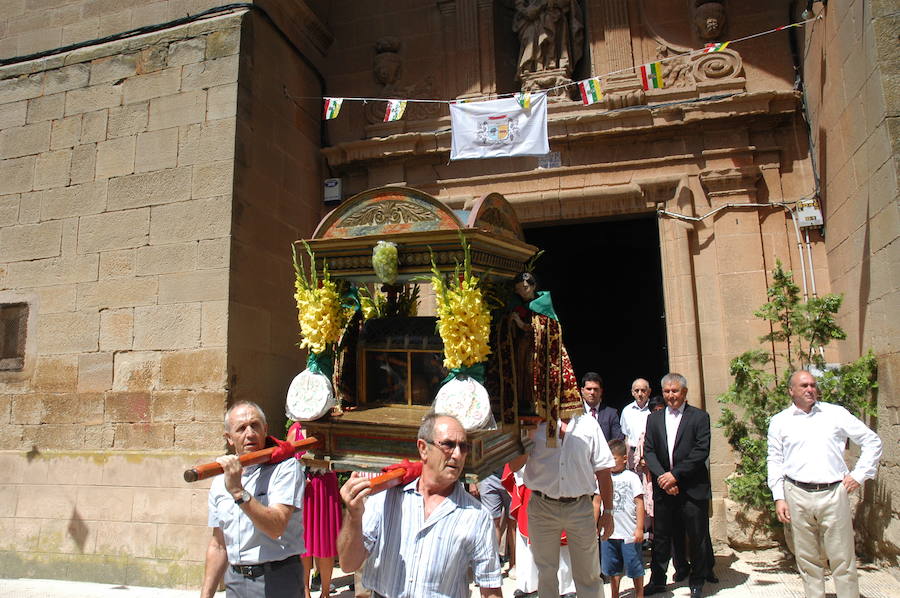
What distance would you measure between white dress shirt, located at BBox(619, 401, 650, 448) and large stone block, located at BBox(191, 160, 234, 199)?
4.42 meters

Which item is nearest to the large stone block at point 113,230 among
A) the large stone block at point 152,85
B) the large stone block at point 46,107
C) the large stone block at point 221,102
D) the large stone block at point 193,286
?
the large stone block at point 193,286

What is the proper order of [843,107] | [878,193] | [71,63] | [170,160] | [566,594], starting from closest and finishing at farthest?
[566,594], [878,193], [843,107], [170,160], [71,63]

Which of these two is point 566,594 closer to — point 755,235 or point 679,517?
point 679,517

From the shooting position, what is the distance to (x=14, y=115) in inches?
280

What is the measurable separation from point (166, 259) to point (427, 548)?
4.92 meters

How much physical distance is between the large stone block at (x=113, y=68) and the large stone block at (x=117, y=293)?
224cm

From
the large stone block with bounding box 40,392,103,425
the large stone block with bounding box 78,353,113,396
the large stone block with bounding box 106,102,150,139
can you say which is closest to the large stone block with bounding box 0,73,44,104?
the large stone block with bounding box 106,102,150,139

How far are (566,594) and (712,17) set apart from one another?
6.22 m

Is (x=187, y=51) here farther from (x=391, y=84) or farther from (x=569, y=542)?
(x=569, y=542)

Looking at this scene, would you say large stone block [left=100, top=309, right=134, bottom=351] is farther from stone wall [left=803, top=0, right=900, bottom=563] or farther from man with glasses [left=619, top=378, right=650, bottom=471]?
stone wall [left=803, top=0, right=900, bottom=563]

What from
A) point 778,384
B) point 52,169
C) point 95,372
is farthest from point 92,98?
point 778,384

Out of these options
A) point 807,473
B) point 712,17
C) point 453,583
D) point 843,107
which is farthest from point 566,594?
point 712,17

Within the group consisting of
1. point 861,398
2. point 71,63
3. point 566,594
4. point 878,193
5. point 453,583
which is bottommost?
point 566,594

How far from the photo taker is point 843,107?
5.59 m
